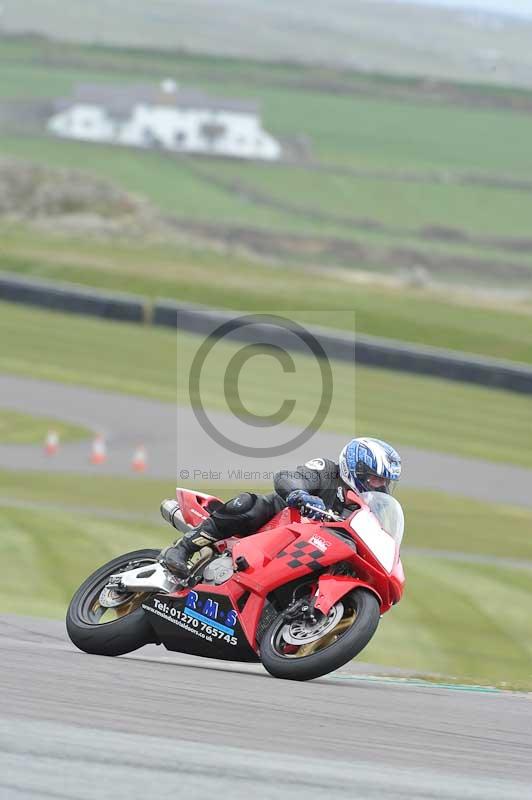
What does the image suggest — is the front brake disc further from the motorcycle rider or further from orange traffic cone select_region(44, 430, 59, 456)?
orange traffic cone select_region(44, 430, 59, 456)

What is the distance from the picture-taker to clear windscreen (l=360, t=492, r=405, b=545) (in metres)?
7.86

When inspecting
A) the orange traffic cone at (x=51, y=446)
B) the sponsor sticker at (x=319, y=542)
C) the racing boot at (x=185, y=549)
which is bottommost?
the orange traffic cone at (x=51, y=446)

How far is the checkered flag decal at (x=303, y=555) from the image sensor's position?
7.61 metres

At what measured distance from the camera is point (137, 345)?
36.4 metres

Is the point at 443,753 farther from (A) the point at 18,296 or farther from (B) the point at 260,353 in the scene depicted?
(A) the point at 18,296

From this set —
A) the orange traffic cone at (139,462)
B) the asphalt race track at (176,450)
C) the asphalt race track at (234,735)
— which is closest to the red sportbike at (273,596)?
the asphalt race track at (234,735)

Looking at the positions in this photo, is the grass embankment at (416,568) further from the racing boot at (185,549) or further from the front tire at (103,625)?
the front tire at (103,625)

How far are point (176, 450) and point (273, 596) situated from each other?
55.8 feet

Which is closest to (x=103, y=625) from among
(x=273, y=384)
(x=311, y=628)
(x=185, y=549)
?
(x=185, y=549)

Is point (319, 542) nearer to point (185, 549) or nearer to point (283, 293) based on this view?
point (185, 549)

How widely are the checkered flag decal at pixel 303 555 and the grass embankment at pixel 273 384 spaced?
20.2m

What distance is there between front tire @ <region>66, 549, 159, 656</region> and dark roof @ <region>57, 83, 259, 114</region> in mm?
128121

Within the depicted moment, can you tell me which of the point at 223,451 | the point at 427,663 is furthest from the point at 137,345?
the point at 427,663

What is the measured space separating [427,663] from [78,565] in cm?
454
